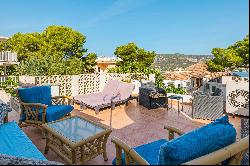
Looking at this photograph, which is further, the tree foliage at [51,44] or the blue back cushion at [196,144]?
the tree foliage at [51,44]

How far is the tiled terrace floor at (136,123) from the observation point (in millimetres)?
4293

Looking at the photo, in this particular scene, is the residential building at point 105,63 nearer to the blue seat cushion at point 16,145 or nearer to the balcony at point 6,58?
the balcony at point 6,58

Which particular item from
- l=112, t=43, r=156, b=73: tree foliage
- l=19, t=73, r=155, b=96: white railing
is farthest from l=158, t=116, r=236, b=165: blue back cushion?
l=112, t=43, r=156, b=73: tree foliage

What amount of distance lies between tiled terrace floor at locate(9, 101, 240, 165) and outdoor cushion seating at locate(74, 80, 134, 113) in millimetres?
215

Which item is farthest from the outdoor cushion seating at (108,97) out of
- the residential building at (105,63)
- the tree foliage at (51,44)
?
the residential building at (105,63)

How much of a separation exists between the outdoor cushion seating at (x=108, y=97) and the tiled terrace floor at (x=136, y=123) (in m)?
0.21

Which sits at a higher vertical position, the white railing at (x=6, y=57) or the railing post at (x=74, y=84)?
the white railing at (x=6, y=57)

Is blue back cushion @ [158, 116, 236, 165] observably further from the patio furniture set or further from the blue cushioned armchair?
the blue cushioned armchair

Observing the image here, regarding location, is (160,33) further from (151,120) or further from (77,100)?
(77,100)

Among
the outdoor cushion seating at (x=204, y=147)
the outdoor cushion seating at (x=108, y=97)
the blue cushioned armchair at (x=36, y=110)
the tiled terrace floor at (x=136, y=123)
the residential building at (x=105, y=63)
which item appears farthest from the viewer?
the residential building at (x=105, y=63)

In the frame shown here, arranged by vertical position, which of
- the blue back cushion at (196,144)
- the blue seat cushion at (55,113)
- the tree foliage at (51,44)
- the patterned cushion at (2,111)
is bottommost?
the blue seat cushion at (55,113)

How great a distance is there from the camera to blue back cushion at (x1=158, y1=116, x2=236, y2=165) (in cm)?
137

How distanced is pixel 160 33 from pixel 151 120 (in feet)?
9.68

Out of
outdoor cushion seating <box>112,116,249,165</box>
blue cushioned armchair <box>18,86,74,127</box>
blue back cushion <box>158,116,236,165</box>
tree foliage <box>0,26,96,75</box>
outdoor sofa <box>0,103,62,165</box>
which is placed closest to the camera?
outdoor cushion seating <box>112,116,249,165</box>
